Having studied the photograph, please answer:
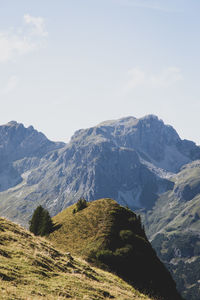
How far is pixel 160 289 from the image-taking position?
4853 cm

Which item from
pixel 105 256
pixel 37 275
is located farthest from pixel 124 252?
pixel 37 275

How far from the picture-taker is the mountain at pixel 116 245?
161 feet

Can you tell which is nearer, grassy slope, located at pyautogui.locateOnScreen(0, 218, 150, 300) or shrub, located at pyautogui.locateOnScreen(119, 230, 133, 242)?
grassy slope, located at pyautogui.locateOnScreen(0, 218, 150, 300)

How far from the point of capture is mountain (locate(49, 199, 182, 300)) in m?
49.2

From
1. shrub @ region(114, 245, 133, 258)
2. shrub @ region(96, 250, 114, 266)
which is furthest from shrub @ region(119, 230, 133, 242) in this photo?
shrub @ region(96, 250, 114, 266)

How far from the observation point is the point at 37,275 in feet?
76.5

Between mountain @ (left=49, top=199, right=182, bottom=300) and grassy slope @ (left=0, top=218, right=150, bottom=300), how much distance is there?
704 inches

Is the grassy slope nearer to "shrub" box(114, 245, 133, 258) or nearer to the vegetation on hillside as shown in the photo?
"shrub" box(114, 245, 133, 258)

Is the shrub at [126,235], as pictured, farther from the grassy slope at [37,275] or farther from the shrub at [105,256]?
the grassy slope at [37,275]

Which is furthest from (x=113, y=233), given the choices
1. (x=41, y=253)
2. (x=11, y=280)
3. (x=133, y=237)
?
(x=11, y=280)

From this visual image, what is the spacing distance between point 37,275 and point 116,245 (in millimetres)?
33747

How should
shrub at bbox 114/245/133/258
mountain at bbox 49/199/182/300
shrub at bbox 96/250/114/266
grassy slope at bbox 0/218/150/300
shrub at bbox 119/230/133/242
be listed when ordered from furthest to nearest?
shrub at bbox 119/230/133/242 < shrub at bbox 114/245/133/258 < shrub at bbox 96/250/114/266 < mountain at bbox 49/199/182/300 < grassy slope at bbox 0/218/150/300

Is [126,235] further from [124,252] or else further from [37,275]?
[37,275]

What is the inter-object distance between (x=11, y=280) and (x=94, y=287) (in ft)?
28.2
